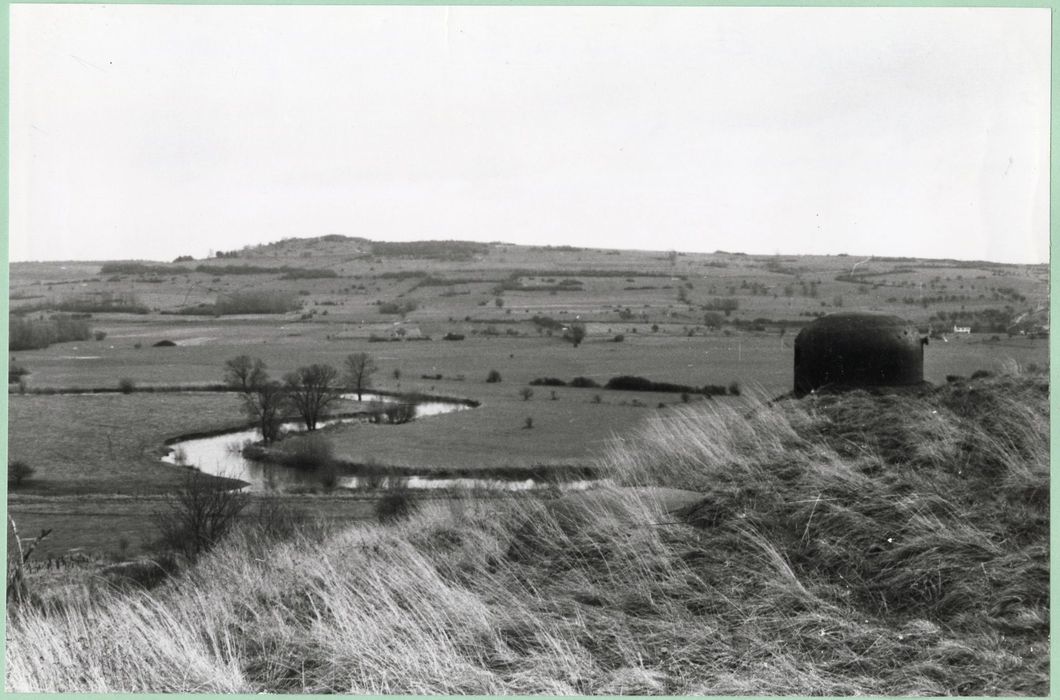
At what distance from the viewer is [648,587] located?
5930 mm

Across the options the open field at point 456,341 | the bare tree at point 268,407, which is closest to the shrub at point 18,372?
the open field at point 456,341

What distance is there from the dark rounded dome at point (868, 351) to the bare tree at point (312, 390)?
19.6 meters

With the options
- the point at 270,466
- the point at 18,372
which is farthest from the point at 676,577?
the point at 18,372

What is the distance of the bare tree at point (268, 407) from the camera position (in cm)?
2839

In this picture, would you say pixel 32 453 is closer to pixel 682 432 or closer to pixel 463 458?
pixel 463 458

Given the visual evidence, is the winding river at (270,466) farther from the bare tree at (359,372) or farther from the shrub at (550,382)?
the shrub at (550,382)

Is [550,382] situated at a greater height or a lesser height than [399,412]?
greater

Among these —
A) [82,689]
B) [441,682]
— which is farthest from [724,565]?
[82,689]

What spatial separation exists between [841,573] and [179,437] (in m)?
26.1

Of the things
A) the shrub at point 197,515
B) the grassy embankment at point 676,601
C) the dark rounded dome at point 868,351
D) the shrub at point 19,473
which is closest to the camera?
the grassy embankment at point 676,601

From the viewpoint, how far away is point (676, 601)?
574 centimetres

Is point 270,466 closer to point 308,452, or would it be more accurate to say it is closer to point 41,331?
point 308,452

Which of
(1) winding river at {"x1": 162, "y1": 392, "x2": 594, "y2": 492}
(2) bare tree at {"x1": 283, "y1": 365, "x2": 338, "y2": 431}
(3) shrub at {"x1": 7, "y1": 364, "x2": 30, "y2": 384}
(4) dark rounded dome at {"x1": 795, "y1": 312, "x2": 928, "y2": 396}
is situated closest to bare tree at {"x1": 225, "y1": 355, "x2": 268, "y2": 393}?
(2) bare tree at {"x1": 283, "y1": 365, "x2": 338, "y2": 431}

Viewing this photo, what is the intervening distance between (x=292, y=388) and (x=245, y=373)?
225cm
